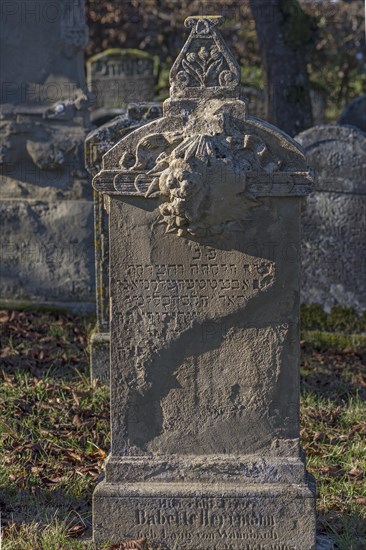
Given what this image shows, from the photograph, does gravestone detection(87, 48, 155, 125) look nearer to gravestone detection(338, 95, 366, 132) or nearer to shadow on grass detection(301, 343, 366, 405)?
gravestone detection(338, 95, 366, 132)

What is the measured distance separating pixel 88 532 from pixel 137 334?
104 cm

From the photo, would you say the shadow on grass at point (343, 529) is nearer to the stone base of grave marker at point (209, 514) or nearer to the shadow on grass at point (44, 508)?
the stone base of grave marker at point (209, 514)

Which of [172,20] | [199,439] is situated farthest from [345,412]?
[172,20]

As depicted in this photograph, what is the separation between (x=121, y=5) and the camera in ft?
61.8

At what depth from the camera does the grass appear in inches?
203

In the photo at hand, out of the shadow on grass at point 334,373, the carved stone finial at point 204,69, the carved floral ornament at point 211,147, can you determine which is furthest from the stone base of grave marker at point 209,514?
the shadow on grass at point 334,373

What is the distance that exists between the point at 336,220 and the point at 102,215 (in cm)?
236

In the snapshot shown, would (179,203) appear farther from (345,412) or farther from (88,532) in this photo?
(345,412)

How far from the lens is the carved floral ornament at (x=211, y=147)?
4.61 metres

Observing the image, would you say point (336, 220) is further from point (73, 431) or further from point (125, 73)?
point (125, 73)

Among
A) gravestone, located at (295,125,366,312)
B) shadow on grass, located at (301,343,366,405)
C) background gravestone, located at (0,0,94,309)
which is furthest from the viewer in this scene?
background gravestone, located at (0,0,94,309)

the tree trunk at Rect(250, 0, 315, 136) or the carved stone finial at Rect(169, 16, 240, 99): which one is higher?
the tree trunk at Rect(250, 0, 315, 136)

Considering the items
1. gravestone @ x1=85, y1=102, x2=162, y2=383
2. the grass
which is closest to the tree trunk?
the grass

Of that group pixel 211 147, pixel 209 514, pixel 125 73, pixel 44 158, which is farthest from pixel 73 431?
pixel 125 73
